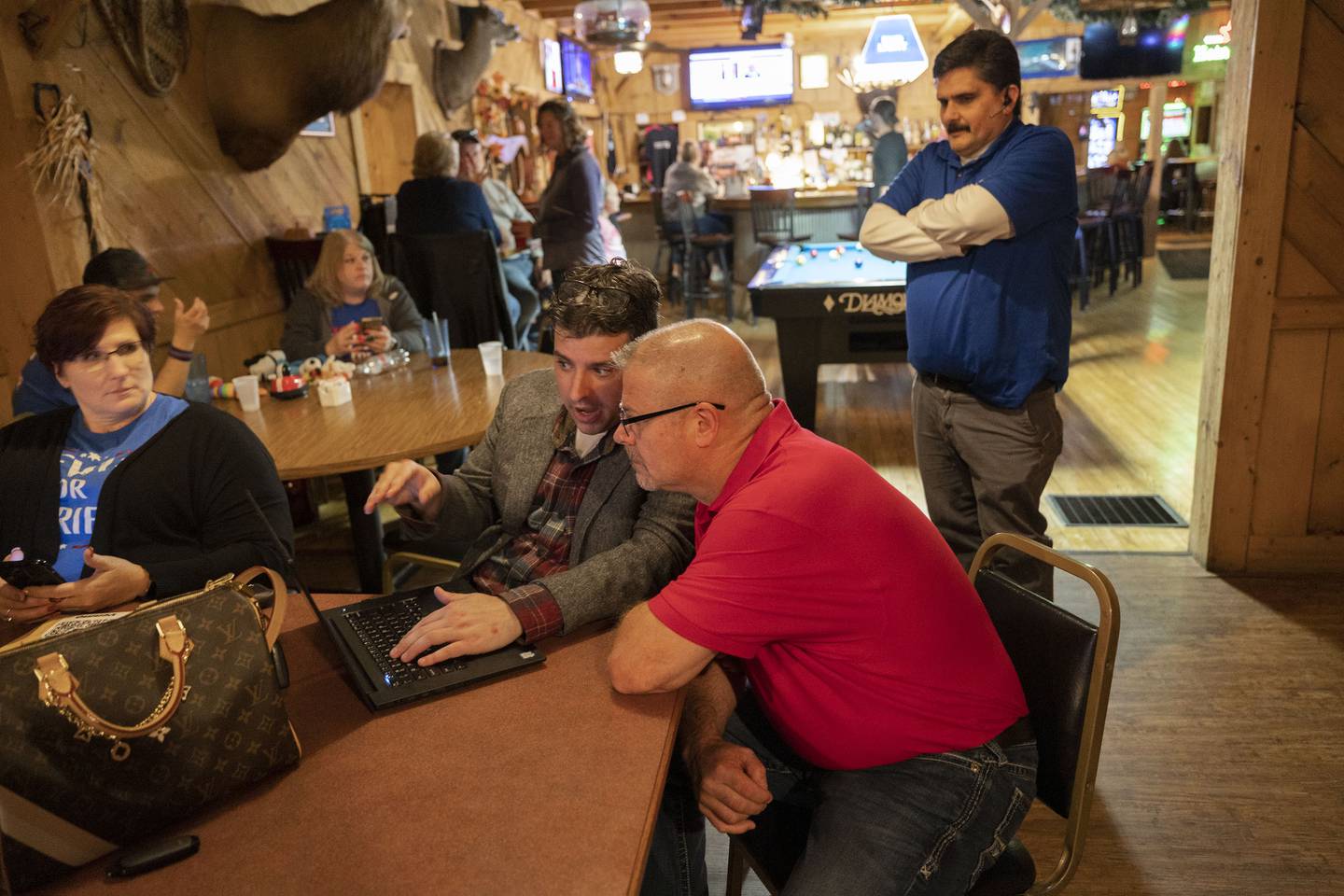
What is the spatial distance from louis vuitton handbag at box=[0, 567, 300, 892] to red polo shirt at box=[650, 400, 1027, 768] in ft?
1.70

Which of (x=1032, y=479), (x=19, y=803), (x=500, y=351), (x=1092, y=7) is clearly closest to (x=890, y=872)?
(x=19, y=803)

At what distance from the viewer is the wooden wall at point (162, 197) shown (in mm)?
3377

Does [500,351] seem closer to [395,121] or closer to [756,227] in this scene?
[395,121]

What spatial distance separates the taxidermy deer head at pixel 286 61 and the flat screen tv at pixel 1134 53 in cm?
969

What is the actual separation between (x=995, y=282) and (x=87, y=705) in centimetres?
216

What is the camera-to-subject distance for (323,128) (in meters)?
5.39

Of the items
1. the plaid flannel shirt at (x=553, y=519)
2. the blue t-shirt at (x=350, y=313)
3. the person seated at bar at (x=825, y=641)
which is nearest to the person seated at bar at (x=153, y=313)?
the blue t-shirt at (x=350, y=313)

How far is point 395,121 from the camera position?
696 centimetres

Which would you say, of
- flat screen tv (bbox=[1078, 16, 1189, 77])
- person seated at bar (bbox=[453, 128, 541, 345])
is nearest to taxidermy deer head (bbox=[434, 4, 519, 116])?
person seated at bar (bbox=[453, 128, 541, 345])

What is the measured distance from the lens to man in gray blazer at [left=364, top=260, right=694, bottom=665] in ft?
4.66

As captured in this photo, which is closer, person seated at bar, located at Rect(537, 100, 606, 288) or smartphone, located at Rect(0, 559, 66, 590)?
smartphone, located at Rect(0, 559, 66, 590)

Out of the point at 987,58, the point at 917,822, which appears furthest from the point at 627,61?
the point at 917,822

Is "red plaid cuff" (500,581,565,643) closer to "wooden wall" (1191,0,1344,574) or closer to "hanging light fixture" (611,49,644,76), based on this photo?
"wooden wall" (1191,0,1344,574)

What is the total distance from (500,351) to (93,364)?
1499mm
